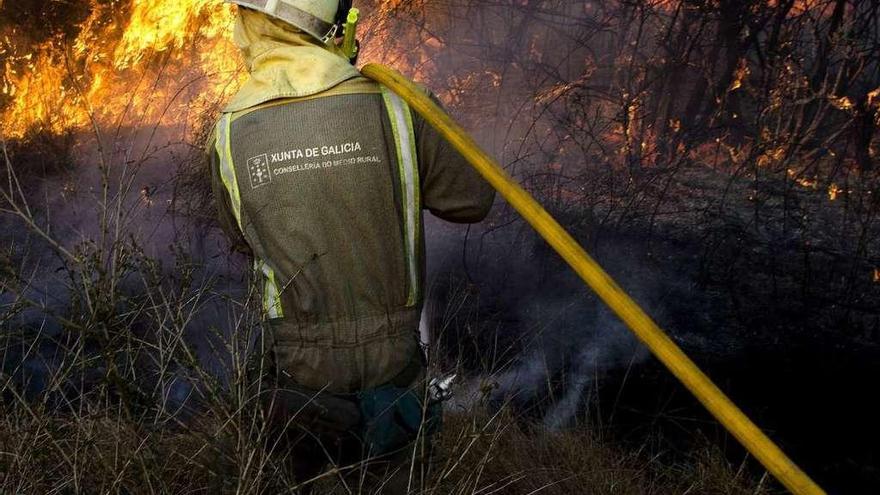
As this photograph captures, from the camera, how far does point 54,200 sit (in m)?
7.27

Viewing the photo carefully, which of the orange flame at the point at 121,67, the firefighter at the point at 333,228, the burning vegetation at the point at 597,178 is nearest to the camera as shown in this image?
the firefighter at the point at 333,228

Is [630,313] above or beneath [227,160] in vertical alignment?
beneath

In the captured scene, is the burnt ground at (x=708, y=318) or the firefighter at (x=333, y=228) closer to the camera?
the firefighter at (x=333, y=228)

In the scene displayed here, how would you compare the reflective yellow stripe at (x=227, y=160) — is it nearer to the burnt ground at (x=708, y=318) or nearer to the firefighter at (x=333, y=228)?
the firefighter at (x=333, y=228)

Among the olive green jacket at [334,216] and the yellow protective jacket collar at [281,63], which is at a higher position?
the yellow protective jacket collar at [281,63]

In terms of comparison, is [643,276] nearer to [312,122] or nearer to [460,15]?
[460,15]

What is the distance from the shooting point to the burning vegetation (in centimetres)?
500

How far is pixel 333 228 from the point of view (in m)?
2.41

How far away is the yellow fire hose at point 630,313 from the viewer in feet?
6.09

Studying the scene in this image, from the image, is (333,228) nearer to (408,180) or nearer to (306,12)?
(408,180)

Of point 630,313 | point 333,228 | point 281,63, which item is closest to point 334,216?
point 333,228

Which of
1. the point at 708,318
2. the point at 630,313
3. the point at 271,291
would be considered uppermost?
the point at 630,313

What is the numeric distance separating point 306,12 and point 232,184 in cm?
62

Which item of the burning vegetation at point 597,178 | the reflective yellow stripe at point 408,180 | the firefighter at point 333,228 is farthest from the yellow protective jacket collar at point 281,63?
the burning vegetation at point 597,178
